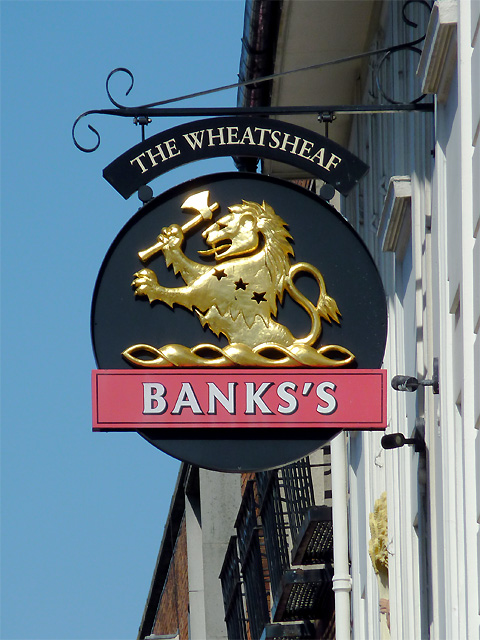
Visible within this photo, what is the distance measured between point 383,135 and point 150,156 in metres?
3.01

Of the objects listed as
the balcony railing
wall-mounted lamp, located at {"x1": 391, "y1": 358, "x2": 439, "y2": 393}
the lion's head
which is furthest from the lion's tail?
the balcony railing

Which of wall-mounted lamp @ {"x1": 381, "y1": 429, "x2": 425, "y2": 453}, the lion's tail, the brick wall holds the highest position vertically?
the lion's tail

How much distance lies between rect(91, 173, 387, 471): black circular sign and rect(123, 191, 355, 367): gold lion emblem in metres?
0.04

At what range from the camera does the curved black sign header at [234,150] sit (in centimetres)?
810

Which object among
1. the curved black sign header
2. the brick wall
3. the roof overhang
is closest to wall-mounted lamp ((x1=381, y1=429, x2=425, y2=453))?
the curved black sign header

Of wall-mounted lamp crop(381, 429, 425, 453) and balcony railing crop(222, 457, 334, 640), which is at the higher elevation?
wall-mounted lamp crop(381, 429, 425, 453)

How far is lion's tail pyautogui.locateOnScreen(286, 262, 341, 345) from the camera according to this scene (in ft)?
25.9

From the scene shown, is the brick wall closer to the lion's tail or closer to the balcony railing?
the balcony railing

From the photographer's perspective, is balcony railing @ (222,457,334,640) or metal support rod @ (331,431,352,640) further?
balcony railing @ (222,457,334,640)

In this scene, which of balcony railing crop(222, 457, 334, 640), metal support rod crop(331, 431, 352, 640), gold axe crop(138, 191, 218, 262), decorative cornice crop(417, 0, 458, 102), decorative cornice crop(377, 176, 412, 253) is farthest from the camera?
balcony railing crop(222, 457, 334, 640)

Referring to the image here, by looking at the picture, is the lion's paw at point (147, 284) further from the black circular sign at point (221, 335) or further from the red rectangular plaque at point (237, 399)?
the red rectangular plaque at point (237, 399)

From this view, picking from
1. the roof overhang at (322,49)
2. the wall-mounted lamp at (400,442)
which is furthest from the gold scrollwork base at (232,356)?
the roof overhang at (322,49)

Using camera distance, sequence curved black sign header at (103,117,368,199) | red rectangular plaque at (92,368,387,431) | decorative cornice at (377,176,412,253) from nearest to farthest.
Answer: red rectangular plaque at (92,368,387,431) → curved black sign header at (103,117,368,199) → decorative cornice at (377,176,412,253)

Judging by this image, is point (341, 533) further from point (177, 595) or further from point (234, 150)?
point (177, 595)
